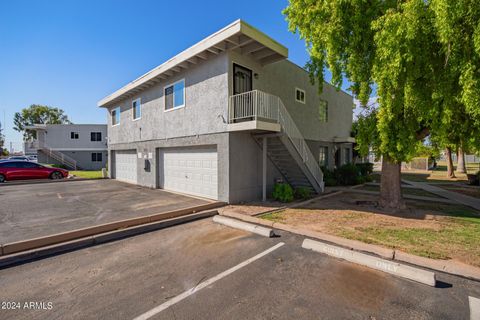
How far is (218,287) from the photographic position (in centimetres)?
347

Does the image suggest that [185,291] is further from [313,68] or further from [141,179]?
[141,179]

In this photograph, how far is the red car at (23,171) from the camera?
49.2ft

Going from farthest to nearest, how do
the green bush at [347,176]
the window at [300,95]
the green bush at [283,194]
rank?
the green bush at [347,176] → the window at [300,95] → the green bush at [283,194]

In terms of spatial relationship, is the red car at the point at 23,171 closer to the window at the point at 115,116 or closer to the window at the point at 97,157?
the window at the point at 115,116


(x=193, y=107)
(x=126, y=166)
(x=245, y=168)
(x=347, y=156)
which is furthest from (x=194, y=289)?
(x=347, y=156)

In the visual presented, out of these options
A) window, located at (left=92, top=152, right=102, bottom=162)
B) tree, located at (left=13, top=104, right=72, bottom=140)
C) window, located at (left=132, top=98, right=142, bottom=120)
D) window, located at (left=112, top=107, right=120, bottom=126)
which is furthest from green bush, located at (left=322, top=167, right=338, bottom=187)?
tree, located at (left=13, top=104, right=72, bottom=140)

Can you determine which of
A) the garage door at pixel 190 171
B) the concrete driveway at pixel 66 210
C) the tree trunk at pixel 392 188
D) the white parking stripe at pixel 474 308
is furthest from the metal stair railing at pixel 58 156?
the white parking stripe at pixel 474 308

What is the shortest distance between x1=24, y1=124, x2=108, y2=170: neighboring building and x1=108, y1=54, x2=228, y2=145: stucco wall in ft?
68.6

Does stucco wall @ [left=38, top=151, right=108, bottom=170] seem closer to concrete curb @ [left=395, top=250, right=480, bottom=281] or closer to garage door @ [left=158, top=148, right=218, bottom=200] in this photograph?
garage door @ [left=158, top=148, right=218, bottom=200]

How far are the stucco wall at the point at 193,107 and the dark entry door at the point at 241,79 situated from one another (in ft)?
1.81

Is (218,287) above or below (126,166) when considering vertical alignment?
below

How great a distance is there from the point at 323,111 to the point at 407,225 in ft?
34.5

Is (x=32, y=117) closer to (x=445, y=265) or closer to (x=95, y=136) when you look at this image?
(x=95, y=136)

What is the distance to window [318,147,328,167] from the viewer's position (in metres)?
15.3
